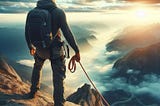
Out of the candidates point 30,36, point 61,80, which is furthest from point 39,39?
point 61,80

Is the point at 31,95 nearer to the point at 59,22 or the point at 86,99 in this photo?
the point at 59,22

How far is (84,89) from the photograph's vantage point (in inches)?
5172

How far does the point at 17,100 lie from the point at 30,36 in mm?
3017

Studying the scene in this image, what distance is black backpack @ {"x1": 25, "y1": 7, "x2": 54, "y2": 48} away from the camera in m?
13.6

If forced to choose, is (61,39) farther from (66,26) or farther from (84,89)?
(84,89)

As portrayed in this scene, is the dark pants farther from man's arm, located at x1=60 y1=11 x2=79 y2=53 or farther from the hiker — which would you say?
man's arm, located at x1=60 y1=11 x2=79 y2=53

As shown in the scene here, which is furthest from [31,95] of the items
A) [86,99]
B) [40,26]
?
[86,99]

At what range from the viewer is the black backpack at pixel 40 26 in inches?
534

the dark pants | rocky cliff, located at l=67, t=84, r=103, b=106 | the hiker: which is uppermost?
the hiker

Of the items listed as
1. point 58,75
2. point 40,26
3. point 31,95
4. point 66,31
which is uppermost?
point 40,26

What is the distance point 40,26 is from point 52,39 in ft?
2.58

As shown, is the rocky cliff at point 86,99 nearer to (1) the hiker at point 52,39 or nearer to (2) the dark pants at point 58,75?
(2) the dark pants at point 58,75

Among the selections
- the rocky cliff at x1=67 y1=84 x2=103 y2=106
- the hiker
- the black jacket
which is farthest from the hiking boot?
the rocky cliff at x1=67 y1=84 x2=103 y2=106

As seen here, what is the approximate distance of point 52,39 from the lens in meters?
14.1
